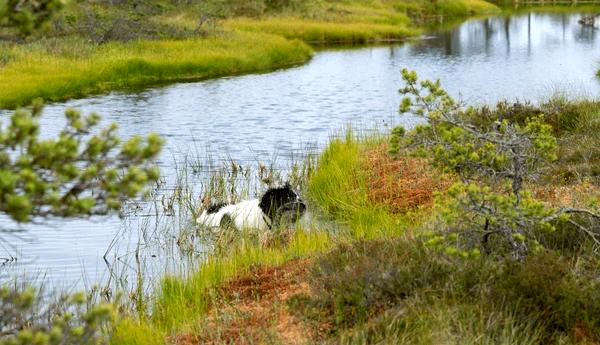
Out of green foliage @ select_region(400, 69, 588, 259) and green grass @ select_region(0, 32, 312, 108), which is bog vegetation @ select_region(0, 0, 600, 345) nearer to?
green foliage @ select_region(400, 69, 588, 259)

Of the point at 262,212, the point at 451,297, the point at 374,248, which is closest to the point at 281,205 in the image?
the point at 262,212

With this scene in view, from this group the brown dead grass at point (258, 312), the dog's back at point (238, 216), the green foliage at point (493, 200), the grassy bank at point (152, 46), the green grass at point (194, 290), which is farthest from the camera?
the grassy bank at point (152, 46)

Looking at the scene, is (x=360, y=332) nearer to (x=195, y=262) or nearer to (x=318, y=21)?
(x=195, y=262)

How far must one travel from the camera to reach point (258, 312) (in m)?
7.02

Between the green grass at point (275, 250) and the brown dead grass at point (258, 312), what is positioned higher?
the brown dead grass at point (258, 312)

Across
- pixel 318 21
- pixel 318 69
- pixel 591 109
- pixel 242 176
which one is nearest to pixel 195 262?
pixel 242 176

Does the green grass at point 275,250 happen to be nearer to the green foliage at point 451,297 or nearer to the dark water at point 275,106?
the green foliage at point 451,297

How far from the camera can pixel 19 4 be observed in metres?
3.76

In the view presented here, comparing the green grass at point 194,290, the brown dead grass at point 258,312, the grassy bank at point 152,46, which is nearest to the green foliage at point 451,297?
the brown dead grass at point 258,312

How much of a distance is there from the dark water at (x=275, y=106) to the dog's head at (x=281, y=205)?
129 centimetres

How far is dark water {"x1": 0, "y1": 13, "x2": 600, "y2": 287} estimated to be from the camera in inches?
450

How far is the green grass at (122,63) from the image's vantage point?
992 inches

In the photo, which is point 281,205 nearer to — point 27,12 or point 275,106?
point 27,12

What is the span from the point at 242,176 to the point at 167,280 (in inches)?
282
